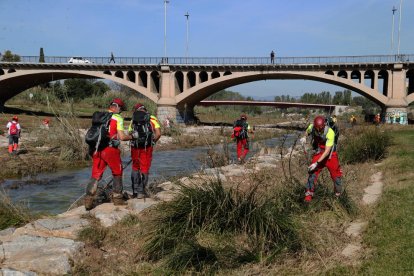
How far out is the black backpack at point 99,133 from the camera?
7.01 meters

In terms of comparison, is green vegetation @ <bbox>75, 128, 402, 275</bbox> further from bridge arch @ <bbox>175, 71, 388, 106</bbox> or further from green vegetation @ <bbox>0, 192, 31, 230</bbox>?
bridge arch @ <bbox>175, 71, 388, 106</bbox>

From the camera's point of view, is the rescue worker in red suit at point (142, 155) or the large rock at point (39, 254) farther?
the rescue worker in red suit at point (142, 155)

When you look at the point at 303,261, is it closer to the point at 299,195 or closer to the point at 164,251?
the point at 164,251

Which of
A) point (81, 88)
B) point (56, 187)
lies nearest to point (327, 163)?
point (56, 187)

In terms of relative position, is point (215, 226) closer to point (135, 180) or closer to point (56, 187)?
point (135, 180)

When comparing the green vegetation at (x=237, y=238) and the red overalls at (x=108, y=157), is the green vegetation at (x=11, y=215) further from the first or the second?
the green vegetation at (x=237, y=238)

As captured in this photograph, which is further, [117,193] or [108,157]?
[117,193]

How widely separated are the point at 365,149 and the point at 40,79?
Answer: 4859 cm

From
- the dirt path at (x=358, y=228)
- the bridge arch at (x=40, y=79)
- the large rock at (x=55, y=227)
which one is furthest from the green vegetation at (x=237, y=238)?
the bridge arch at (x=40, y=79)

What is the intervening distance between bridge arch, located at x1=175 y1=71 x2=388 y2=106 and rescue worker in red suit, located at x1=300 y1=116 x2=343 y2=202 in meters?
36.2

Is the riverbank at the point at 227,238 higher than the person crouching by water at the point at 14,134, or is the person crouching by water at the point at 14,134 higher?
the person crouching by water at the point at 14,134

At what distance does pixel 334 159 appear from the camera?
755 cm

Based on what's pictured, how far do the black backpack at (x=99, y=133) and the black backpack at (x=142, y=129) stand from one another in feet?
2.59

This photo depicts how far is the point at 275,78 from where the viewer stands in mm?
47062
